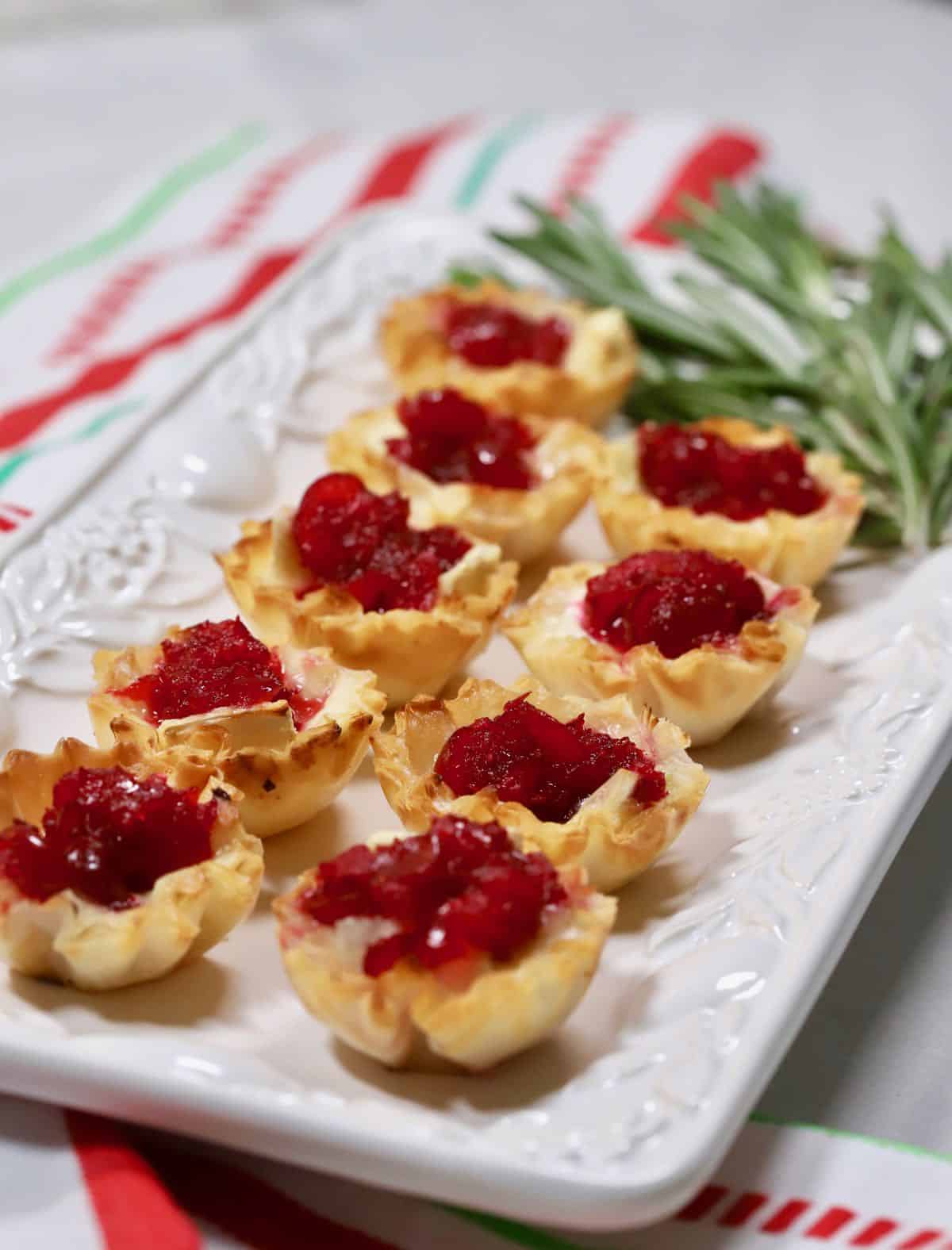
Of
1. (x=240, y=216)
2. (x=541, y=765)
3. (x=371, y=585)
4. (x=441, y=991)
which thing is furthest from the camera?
(x=240, y=216)

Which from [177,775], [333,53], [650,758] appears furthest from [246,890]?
[333,53]

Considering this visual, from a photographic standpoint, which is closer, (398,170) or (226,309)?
(226,309)

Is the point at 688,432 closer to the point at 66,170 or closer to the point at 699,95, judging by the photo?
the point at 66,170

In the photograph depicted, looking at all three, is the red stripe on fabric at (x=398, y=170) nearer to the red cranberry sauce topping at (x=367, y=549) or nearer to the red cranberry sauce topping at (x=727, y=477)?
the red cranberry sauce topping at (x=727, y=477)

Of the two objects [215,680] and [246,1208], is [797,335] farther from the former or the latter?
[246,1208]

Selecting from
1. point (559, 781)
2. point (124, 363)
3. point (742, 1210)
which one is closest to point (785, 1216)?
point (742, 1210)

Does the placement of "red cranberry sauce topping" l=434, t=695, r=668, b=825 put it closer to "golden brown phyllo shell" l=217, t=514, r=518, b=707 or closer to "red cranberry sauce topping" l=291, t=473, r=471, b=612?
"golden brown phyllo shell" l=217, t=514, r=518, b=707

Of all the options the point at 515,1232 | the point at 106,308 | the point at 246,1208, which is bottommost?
the point at 106,308
